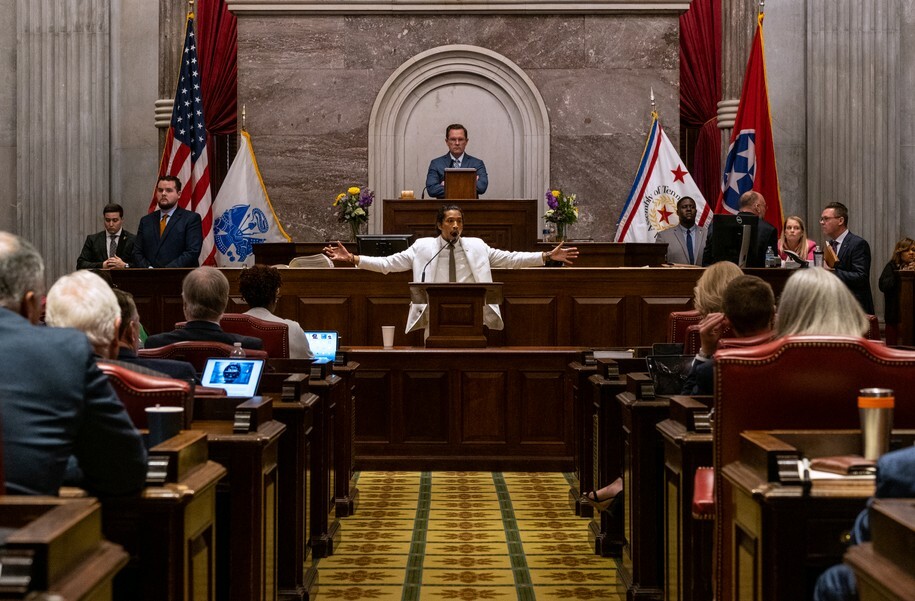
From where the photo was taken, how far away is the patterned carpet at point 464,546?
5.32m

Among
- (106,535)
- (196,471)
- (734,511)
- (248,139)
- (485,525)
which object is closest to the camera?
(106,535)

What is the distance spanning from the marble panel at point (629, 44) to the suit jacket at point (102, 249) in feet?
19.1

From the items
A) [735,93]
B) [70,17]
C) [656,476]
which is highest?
[70,17]

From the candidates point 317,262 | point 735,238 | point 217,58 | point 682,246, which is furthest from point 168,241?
point 682,246

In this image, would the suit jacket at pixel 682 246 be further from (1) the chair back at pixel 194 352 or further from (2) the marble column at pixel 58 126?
(1) the chair back at pixel 194 352

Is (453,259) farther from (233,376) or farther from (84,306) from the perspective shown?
(84,306)

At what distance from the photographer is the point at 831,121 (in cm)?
1355

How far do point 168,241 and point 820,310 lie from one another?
7779 millimetres

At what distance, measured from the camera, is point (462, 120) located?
1399cm

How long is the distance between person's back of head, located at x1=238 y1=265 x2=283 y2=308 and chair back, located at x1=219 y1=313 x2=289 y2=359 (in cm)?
19

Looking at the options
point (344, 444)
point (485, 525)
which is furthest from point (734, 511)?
point (344, 444)

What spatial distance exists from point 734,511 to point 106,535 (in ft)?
5.78

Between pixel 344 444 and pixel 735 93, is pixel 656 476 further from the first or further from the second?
pixel 735 93

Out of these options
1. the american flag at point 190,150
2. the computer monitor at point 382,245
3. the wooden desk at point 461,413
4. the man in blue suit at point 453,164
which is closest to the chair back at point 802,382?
the wooden desk at point 461,413
